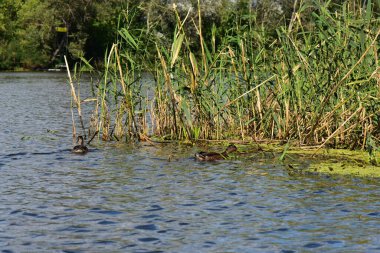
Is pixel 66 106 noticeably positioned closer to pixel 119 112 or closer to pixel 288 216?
pixel 119 112

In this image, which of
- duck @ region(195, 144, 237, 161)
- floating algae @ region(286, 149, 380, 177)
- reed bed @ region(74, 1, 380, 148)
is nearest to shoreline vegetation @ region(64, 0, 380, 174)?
reed bed @ region(74, 1, 380, 148)

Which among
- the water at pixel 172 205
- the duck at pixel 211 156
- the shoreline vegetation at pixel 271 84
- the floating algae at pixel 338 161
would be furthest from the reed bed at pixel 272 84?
the water at pixel 172 205

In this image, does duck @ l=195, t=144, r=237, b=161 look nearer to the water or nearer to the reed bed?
the water

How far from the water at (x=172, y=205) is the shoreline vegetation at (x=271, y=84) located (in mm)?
832

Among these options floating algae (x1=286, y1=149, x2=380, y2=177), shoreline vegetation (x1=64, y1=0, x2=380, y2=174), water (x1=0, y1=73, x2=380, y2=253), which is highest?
shoreline vegetation (x1=64, y1=0, x2=380, y2=174)

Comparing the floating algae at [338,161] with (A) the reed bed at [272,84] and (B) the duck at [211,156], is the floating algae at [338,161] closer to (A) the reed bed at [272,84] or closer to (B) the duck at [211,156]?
(A) the reed bed at [272,84]

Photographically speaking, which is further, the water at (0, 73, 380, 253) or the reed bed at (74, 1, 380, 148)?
the reed bed at (74, 1, 380, 148)

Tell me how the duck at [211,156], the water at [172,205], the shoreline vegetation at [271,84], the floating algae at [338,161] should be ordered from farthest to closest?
1. the duck at [211,156]
2. the shoreline vegetation at [271,84]
3. the floating algae at [338,161]
4. the water at [172,205]

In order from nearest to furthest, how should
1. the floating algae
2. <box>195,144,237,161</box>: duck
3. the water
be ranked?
the water < the floating algae < <box>195,144,237,161</box>: duck

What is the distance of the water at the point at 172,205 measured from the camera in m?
7.86

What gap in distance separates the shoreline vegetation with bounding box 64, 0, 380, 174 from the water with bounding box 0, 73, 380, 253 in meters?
0.83

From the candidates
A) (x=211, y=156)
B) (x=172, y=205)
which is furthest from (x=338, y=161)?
(x=172, y=205)

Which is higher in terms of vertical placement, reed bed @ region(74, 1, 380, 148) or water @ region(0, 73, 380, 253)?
reed bed @ region(74, 1, 380, 148)

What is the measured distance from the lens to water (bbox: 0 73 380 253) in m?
7.86
